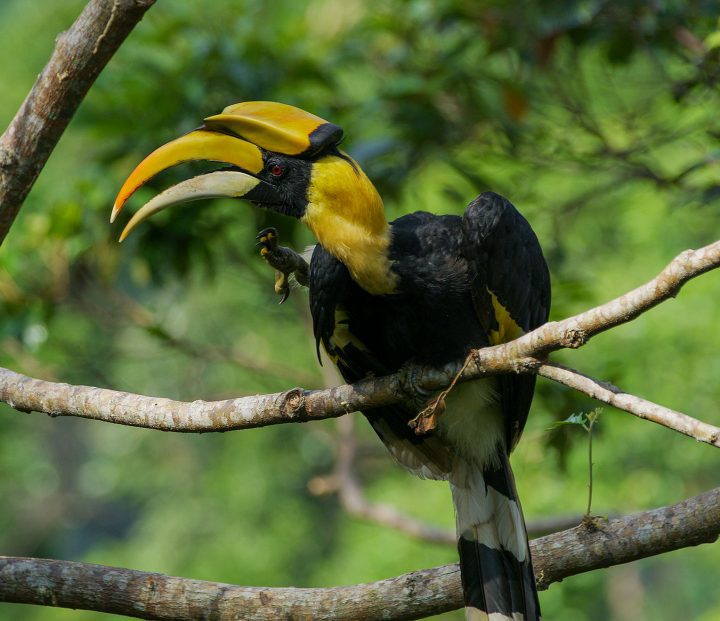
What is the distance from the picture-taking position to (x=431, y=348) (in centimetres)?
302

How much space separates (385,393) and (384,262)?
393mm

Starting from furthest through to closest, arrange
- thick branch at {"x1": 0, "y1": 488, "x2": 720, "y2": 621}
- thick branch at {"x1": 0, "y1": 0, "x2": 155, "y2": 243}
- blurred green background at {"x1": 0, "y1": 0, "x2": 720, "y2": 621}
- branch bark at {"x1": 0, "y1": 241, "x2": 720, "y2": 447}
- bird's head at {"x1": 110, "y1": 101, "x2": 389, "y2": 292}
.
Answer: blurred green background at {"x1": 0, "y1": 0, "x2": 720, "y2": 621} < bird's head at {"x1": 110, "y1": 101, "x2": 389, "y2": 292} < thick branch at {"x1": 0, "y1": 488, "x2": 720, "y2": 621} < thick branch at {"x1": 0, "y1": 0, "x2": 155, "y2": 243} < branch bark at {"x1": 0, "y1": 241, "x2": 720, "y2": 447}

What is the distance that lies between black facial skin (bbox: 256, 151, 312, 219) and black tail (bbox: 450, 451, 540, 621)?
1.16m

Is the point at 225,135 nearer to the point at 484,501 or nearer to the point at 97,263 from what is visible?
the point at 484,501

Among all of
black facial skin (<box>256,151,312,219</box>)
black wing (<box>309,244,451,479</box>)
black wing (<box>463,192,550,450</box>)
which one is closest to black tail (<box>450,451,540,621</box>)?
black wing (<box>309,244,451,479</box>)

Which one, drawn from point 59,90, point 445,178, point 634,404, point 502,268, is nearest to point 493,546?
point 502,268

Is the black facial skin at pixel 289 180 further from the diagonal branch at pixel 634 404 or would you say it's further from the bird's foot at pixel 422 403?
the diagonal branch at pixel 634 404

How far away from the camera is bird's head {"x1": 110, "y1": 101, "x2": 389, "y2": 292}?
2889 millimetres

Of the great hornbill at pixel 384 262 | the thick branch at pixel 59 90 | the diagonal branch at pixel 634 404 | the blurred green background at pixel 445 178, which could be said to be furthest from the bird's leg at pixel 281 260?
the blurred green background at pixel 445 178

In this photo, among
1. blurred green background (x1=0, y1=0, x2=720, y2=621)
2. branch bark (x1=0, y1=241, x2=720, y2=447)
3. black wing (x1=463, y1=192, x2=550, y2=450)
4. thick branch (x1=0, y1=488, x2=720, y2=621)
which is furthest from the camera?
blurred green background (x1=0, y1=0, x2=720, y2=621)

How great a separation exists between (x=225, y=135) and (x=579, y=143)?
3.65 m

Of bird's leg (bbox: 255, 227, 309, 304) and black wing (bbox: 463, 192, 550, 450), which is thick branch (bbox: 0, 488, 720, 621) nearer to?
black wing (bbox: 463, 192, 550, 450)

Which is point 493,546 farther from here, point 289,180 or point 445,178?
point 445,178

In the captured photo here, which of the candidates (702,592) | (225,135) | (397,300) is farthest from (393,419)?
(702,592)
